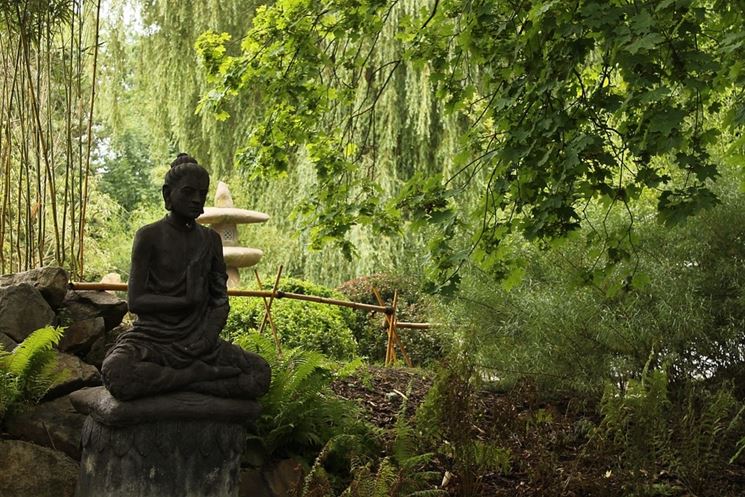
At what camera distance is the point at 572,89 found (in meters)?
6.26

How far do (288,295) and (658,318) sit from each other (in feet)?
11.4

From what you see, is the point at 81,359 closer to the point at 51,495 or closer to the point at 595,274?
the point at 51,495

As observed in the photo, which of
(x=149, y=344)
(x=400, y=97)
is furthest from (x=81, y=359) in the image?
(x=400, y=97)

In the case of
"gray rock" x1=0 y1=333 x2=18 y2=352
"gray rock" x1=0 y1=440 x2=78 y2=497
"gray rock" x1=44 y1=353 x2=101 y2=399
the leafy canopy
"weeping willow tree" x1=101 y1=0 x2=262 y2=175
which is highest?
"weeping willow tree" x1=101 y1=0 x2=262 y2=175

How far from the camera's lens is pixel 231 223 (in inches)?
575

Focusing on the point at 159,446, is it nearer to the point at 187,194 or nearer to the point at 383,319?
the point at 187,194

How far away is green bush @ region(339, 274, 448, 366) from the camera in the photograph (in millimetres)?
12359

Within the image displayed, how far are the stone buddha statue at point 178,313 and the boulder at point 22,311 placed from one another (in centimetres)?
151

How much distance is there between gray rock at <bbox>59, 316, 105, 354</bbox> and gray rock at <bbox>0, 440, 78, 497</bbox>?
1095mm

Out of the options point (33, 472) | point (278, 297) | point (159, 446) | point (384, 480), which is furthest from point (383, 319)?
point (159, 446)

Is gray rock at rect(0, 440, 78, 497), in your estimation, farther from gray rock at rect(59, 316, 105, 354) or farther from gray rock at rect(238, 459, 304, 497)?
gray rock at rect(59, 316, 105, 354)

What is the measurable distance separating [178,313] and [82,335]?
1.67 meters

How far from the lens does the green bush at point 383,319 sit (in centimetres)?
1236

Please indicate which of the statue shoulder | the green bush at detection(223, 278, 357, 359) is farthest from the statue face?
the green bush at detection(223, 278, 357, 359)
